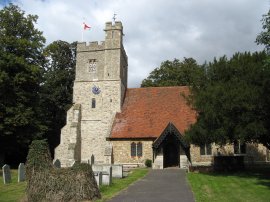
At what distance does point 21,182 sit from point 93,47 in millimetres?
19954

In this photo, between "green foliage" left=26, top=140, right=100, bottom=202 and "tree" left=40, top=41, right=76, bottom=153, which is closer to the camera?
"green foliage" left=26, top=140, right=100, bottom=202

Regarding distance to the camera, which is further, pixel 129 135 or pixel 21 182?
pixel 129 135

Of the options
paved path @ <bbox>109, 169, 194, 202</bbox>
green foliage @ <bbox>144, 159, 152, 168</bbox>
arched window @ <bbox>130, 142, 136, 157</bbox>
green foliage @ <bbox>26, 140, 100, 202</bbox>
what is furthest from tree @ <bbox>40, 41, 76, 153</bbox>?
green foliage @ <bbox>26, 140, 100, 202</bbox>

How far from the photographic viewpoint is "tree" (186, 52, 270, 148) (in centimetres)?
1961

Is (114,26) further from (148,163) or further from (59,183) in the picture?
(59,183)

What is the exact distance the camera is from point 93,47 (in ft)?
118

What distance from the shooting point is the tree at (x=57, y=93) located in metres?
42.2

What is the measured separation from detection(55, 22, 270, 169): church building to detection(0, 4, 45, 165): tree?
3.91m

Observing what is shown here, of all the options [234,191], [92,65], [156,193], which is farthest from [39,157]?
[92,65]

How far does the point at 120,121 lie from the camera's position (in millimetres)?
33344

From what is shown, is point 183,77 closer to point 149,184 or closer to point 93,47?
point 93,47

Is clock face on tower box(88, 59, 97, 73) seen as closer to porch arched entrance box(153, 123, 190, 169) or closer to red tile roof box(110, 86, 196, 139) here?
red tile roof box(110, 86, 196, 139)

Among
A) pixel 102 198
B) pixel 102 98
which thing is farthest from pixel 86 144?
pixel 102 198

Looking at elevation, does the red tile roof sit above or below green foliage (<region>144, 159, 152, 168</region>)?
above
